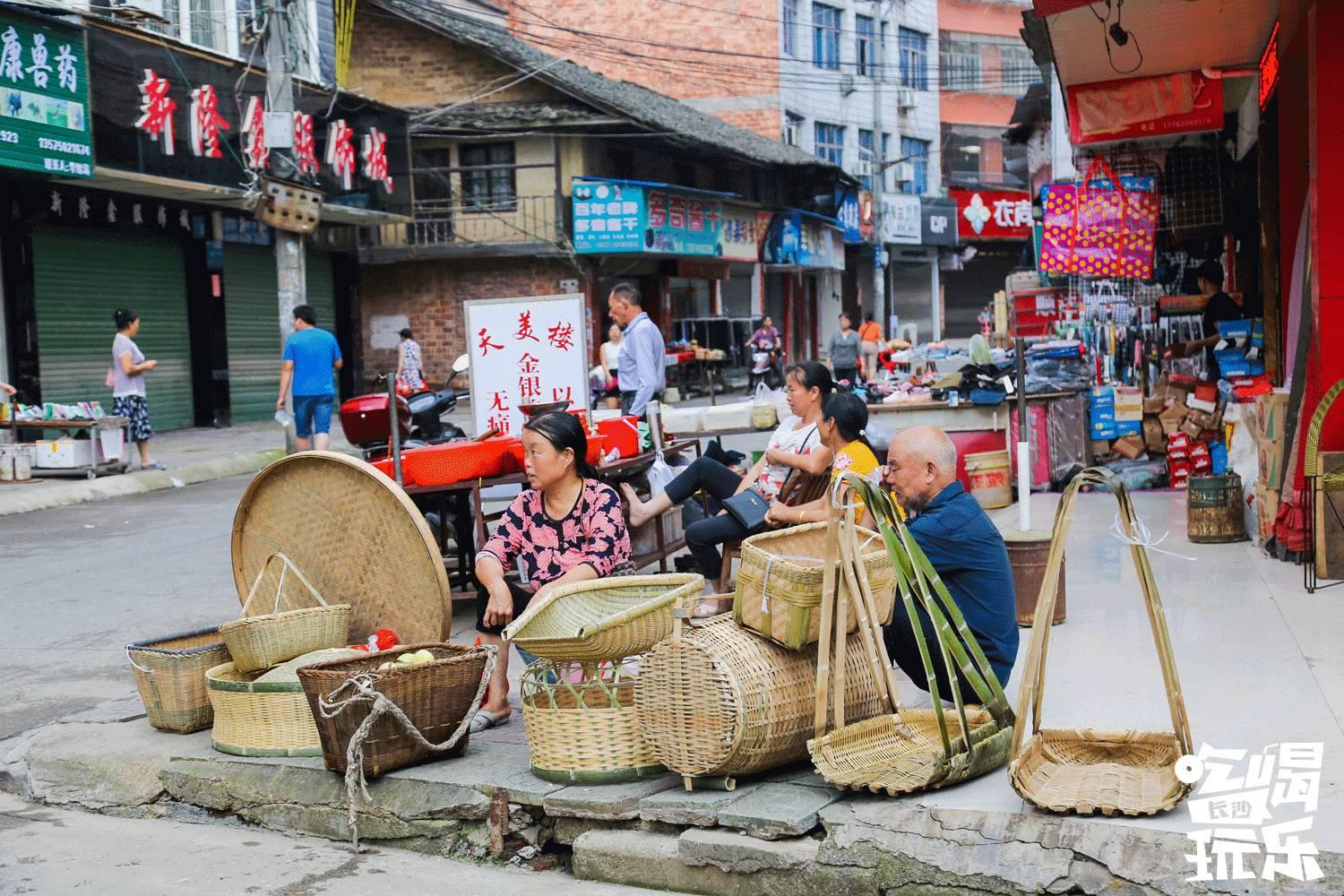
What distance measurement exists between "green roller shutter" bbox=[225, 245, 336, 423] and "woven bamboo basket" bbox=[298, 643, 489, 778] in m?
18.5

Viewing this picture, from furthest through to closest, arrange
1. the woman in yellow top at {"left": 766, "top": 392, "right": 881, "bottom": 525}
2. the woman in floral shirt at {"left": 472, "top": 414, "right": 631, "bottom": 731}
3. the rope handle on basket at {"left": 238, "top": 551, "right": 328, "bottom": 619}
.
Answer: the woman in yellow top at {"left": 766, "top": 392, "right": 881, "bottom": 525}, the rope handle on basket at {"left": 238, "top": 551, "right": 328, "bottom": 619}, the woman in floral shirt at {"left": 472, "top": 414, "right": 631, "bottom": 731}

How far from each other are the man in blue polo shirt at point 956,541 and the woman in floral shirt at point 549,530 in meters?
1.22

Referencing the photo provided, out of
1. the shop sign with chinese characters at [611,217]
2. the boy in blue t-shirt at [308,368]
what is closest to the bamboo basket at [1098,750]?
the boy in blue t-shirt at [308,368]

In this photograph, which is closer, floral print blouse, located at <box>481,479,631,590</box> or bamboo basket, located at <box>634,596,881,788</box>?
bamboo basket, located at <box>634,596,881,788</box>

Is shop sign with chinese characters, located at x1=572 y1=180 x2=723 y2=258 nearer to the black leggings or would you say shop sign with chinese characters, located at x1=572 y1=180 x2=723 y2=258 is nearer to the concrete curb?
the concrete curb

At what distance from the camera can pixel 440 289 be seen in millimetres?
30250

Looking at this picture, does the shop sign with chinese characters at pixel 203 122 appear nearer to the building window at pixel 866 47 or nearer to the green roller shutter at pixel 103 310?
the green roller shutter at pixel 103 310

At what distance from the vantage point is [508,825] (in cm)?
486

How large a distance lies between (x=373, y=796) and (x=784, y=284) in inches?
1533

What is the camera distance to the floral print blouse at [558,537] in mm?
5699

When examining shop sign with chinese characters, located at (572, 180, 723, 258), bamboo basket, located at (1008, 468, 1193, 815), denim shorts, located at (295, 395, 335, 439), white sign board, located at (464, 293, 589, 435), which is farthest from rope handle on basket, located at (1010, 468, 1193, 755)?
shop sign with chinese characters, located at (572, 180, 723, 258)

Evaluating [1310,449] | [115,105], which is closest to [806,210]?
[115,105]

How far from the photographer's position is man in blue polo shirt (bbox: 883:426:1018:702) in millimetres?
5020

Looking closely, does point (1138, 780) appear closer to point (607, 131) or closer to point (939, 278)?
point (607, 131)
